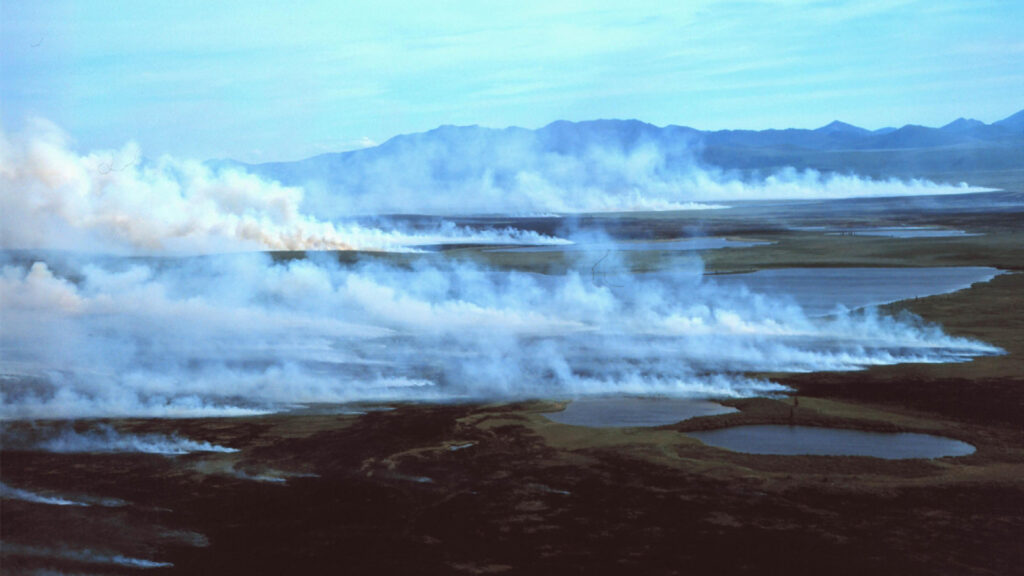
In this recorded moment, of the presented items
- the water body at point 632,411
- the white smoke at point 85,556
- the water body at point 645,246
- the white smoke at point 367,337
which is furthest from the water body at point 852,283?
the white smoke at point 85,556

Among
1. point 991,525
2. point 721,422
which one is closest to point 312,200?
point 721,422

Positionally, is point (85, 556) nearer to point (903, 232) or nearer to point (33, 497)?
point (33, 497)

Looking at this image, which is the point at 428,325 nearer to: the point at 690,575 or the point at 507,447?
the point at 507,447

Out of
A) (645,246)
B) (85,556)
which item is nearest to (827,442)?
(85,556)

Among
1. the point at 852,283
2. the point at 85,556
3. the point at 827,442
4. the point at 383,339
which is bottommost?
the point at 85,556

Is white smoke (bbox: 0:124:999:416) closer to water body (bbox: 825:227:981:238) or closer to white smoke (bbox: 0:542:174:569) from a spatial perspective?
white smoke (bbox: 0:542:174:569)

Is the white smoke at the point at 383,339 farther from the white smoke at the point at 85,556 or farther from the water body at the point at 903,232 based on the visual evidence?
the water body at the point at 903,232
